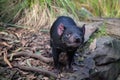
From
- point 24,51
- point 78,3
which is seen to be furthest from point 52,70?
point 78,3

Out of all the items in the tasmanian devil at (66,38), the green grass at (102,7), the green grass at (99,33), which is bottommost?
the green grass at (99,33)

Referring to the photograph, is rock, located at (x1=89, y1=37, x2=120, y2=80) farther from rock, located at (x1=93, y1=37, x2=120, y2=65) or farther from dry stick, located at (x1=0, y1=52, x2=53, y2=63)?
dry stick, located at (x1=0, y1=52, x2=53, y2=63)

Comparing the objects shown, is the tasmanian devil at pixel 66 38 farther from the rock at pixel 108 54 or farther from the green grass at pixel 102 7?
the green grass at pixel 102 7

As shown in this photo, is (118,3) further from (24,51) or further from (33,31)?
(24,51)

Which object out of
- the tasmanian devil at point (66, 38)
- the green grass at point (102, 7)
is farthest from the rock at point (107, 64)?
the green grass at point (102, 7)

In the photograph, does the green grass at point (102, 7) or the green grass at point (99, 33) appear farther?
the green grass at point (102, 7)

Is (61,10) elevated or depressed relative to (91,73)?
elevated

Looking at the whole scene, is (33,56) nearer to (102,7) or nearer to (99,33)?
(99,33)

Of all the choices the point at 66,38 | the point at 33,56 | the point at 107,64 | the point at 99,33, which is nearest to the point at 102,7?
the point at 99,33

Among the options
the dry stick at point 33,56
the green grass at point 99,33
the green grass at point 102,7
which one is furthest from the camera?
the green grass at point 102,7
